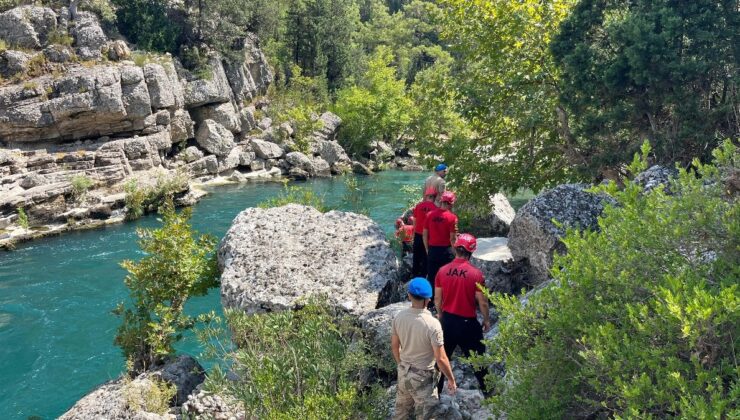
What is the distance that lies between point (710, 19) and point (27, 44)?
1215 inches

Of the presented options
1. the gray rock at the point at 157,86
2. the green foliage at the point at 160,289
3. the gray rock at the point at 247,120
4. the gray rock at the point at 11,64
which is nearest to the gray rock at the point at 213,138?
the gray rock at the point at 157,86

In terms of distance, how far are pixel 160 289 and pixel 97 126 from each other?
2309 centimetres

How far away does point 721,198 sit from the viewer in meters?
4.34

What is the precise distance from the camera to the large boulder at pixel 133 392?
730cm

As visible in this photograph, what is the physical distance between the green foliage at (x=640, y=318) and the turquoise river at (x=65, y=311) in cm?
818

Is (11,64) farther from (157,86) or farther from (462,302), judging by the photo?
(462,302)

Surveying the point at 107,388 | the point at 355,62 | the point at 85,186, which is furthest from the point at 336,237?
the point at 355,62

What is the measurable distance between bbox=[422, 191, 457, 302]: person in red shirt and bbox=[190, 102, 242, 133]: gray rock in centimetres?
2990

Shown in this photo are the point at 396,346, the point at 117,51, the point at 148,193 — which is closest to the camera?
the point at 396,346

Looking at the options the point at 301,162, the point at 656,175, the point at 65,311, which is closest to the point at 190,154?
the point at 301,162

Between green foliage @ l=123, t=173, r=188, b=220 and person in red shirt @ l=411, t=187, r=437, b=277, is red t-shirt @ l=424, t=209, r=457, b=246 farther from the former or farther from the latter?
green foliage @ l=123, t=173, r=188, b=220

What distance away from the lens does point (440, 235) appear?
8.50 metres

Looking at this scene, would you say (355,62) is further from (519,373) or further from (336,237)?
(519,373)

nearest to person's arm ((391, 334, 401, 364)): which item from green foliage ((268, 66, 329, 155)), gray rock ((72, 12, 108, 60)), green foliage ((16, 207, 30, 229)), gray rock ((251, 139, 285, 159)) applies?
green foliage ((16, 207, 30, 229))
